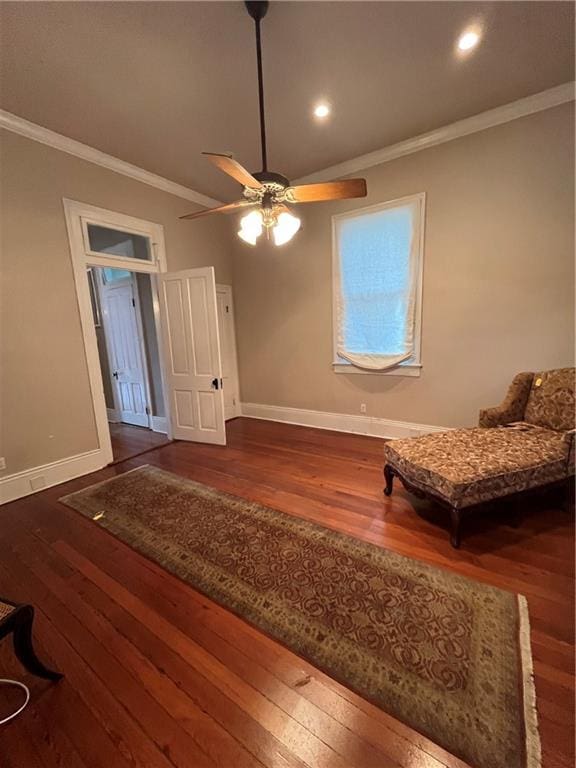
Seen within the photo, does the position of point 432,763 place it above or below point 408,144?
below

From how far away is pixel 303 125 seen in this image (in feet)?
9.95

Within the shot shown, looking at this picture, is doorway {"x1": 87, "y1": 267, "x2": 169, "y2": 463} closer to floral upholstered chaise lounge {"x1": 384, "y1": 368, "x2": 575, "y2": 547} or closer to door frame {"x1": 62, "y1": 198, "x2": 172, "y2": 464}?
door frame {"x1": 62, "y1": 198, "x2": 172, "y2": 464}

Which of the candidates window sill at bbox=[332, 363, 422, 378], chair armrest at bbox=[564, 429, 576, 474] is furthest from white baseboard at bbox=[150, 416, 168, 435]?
chair armrest at bbox=[564, 429, 576, 474]

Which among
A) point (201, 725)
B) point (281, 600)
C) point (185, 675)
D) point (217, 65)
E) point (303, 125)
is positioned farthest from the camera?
point (303, 125)

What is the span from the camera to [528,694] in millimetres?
1241

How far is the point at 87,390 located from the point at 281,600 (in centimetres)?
295

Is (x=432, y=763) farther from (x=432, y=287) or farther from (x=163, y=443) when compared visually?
A: (x=163, y=443)

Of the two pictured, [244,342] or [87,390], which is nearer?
[87,390]

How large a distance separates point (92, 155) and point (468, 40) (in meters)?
3.48

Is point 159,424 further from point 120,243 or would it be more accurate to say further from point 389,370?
point 389,370

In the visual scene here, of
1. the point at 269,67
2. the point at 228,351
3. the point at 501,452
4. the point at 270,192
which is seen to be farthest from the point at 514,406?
the point at 228,351

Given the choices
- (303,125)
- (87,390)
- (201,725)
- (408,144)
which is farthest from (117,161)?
(201,725)

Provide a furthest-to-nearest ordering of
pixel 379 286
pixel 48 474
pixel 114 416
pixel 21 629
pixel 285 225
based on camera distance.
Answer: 1. pixel 114 416
2. pixel 379 286
3. pixel 48 474
4. pixel 285 225
5. pixel 21 629

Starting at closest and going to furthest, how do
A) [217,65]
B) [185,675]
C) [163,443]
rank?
1. [185,675]
2. [217,65]
3. [163,443]
